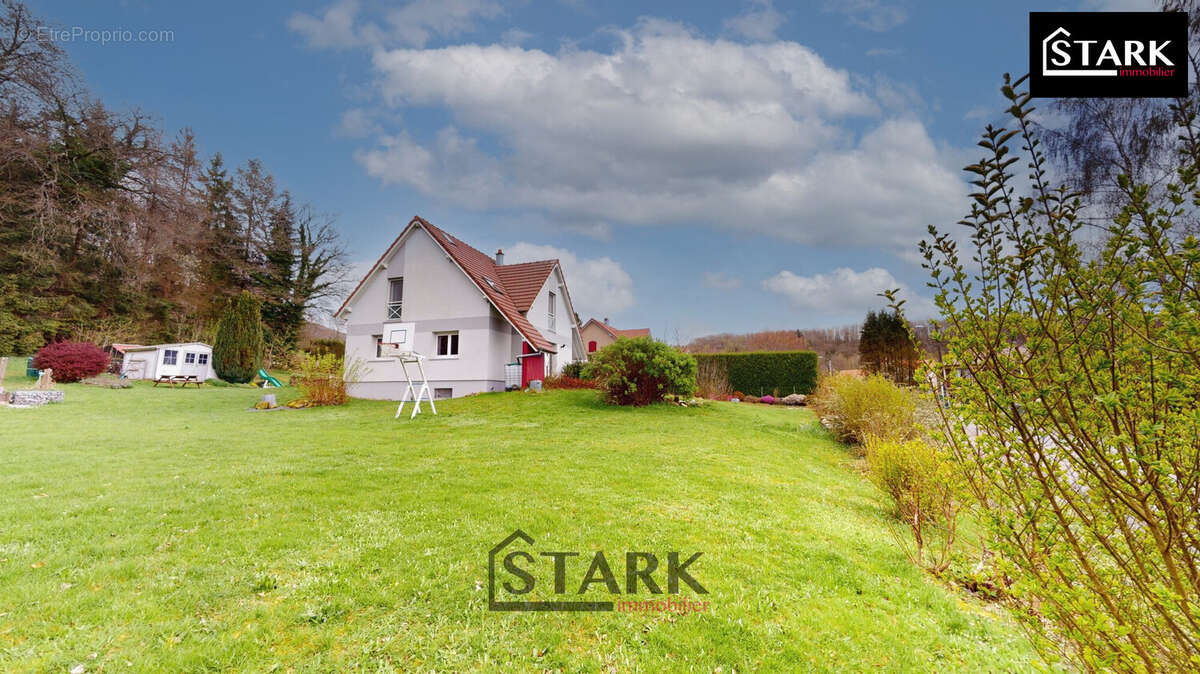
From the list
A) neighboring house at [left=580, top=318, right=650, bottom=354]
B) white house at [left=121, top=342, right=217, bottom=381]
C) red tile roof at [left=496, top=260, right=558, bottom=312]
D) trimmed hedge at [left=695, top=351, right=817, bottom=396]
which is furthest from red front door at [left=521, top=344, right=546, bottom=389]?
neighboring house at [left=580, top=318, right=650, bottom=354]

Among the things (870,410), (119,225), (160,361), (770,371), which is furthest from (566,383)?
(119,225)

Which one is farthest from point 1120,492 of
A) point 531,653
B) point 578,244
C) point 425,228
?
point 425,228

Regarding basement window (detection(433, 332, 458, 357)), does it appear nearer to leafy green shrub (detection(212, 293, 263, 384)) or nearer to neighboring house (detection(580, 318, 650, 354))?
leafy green shrub (detection(212, 293, 263, 384))

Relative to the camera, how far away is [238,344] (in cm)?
2495

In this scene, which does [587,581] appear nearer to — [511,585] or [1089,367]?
[511,585]

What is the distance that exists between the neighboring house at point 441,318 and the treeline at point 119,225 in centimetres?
1541

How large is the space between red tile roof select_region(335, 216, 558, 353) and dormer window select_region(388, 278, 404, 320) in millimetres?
1014

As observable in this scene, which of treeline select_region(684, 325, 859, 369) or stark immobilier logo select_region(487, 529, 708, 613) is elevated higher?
treeline select_region(684, 325, 859, 369)

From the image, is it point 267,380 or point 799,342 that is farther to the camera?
point 799,342

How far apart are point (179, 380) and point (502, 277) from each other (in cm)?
1635

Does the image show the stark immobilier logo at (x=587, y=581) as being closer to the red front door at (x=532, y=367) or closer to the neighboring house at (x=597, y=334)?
the red front door at (x=532, y=367)

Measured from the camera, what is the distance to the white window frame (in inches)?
744

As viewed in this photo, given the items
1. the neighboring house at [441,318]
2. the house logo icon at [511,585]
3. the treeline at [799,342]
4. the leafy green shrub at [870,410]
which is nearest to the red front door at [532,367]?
the neighboring house at [441,318]

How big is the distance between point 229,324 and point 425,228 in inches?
552
